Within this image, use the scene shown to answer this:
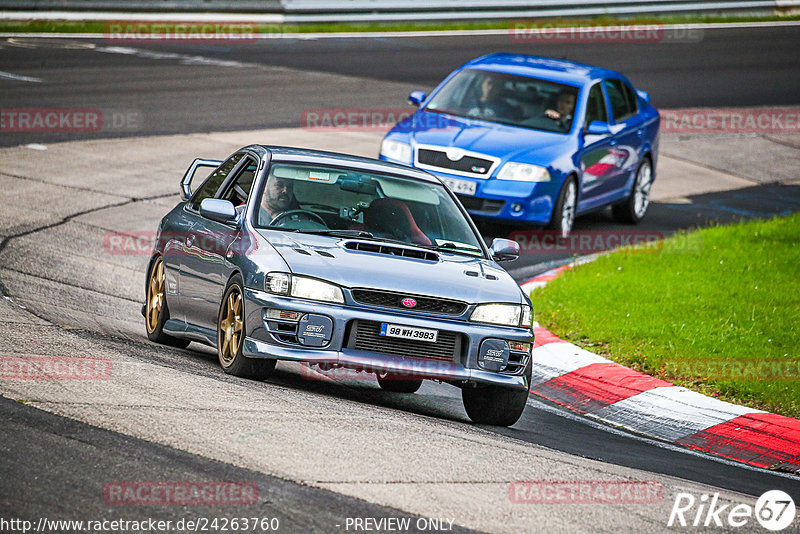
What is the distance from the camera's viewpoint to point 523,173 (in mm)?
14078

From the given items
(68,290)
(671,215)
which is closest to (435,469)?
(68,290)

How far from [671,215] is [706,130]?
23.4 ft

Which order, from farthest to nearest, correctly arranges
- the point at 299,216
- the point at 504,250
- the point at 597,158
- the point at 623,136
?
the point at 623,136 → the point at 597,158 → the point at 504,250 → the point at 299,216

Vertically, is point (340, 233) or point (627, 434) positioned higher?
point (340, 233)

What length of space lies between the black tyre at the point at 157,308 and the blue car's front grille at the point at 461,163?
203 inches

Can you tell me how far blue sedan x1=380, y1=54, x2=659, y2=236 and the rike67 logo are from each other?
25.9 ft

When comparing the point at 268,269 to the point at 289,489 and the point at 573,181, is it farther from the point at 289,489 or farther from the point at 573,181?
the point at 573,181

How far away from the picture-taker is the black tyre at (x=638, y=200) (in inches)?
648

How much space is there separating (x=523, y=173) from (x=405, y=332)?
6901 millimetres

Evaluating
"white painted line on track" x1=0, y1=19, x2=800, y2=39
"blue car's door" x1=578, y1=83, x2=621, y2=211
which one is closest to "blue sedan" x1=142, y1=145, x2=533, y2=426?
"blue car's door" x1=578, y1=83, x2=621, y2=211

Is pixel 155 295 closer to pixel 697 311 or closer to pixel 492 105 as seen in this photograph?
pixel 697 311

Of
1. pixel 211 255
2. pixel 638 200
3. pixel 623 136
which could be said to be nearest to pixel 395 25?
pixel 638 200

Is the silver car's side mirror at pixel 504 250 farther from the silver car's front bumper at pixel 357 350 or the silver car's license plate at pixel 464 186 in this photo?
the silver car's license plate at pixel 464 186

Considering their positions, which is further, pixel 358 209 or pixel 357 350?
pixel 358 209
